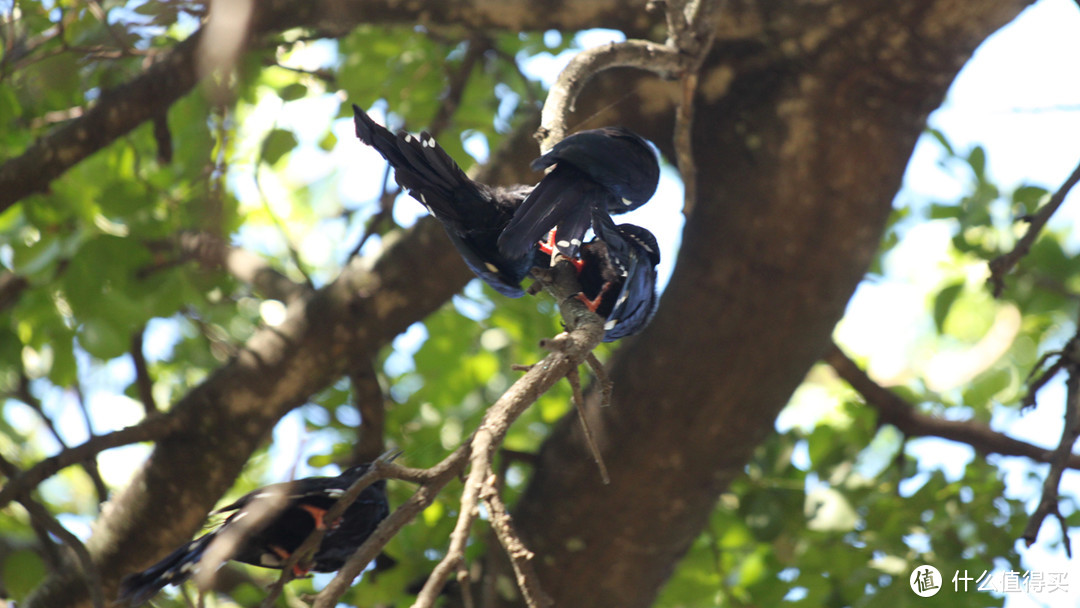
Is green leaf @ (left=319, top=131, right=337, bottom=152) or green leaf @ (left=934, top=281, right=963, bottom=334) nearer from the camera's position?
green leaf @ (left=934, top=281, right=963, bottom=334)

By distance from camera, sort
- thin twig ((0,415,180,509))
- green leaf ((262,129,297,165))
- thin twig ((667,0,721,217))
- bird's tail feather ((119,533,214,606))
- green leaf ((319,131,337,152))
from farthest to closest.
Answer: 1. green leaf ((319,131,337,152))
2. green leaf ((262,129,297,165))
3. thin twig ((0,415,180,509))
4. thin twig ((667,0,721,217))
5. bird's tail feather ((119,533,214,606))

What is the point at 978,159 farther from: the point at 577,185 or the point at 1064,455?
the point at 577,185

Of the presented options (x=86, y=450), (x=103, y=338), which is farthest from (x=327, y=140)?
(x=86, y=450)

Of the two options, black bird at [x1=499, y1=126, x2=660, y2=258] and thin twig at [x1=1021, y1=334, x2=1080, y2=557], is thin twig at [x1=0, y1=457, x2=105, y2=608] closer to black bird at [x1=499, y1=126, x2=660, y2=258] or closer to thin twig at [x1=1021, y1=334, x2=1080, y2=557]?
black bird at [x1=499, y1=126, x2=660, y2=258]

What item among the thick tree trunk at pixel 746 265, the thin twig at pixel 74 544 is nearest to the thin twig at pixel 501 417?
the thin twig at pixel 74 544

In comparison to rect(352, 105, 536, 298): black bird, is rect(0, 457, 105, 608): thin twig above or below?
below

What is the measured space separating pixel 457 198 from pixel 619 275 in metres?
0.22

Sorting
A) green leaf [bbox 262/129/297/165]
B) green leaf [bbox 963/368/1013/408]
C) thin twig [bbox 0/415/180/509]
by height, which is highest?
green leaf [bbox 262/129/297/165]

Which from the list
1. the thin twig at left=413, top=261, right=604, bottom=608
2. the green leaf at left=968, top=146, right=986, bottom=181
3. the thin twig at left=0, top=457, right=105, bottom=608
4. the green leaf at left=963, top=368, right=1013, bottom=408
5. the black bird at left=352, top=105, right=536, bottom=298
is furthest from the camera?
the green leaf at left=963, top=368, right=1013, bottom=408

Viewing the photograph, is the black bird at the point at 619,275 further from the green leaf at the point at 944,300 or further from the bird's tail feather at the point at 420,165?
the green leaf at the point at 944,300

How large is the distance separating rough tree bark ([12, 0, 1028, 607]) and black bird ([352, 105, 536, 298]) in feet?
3.50

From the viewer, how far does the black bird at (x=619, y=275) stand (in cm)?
100

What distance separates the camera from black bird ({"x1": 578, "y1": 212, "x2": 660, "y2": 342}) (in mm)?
1001

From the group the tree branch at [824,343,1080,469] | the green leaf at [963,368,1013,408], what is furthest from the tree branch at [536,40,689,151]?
the green leaf at [963,368,1013,408]
